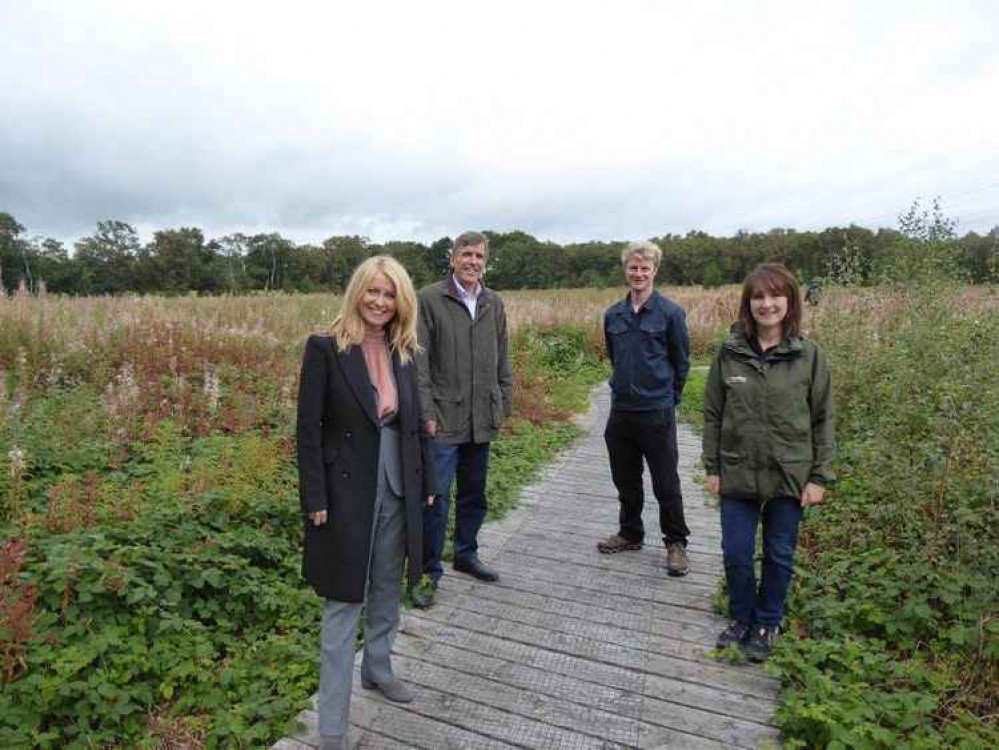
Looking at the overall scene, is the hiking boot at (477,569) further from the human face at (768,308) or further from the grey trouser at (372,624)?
the human face at (768,308)

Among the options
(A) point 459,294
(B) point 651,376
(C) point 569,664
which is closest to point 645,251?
(B) point 651,376

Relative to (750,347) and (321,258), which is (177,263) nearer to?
(321,258)

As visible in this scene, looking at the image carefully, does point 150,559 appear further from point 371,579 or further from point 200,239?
point 200,239

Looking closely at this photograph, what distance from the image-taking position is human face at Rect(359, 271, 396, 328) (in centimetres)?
251

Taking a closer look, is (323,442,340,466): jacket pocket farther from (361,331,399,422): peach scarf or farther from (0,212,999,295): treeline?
(0,212,999,295): treeline

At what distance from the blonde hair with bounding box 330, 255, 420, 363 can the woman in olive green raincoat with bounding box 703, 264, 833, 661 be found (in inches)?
69.0

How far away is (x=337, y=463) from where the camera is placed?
2.42 meters

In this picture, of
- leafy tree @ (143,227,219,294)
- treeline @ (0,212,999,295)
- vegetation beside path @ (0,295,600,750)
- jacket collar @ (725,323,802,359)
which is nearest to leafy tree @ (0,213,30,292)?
treeline @ (0,212,999,295)

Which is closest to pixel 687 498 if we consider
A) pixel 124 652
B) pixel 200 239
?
→ pixel 124 652

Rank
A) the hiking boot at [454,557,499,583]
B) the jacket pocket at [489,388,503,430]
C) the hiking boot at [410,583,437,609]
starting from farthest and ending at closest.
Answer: the hiking boot at [454,557,499,583] → the jacket pocket at [489,388,503,430] → the hiking boot at [410,583,437,609]

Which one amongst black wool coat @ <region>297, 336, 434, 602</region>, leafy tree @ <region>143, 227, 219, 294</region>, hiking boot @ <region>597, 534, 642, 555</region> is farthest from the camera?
leafy tree @ <region>143, 227, 219, 294</region>

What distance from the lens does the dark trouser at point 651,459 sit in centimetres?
414

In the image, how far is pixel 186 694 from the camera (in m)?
2.85

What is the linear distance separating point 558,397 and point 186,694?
26.5 feet
